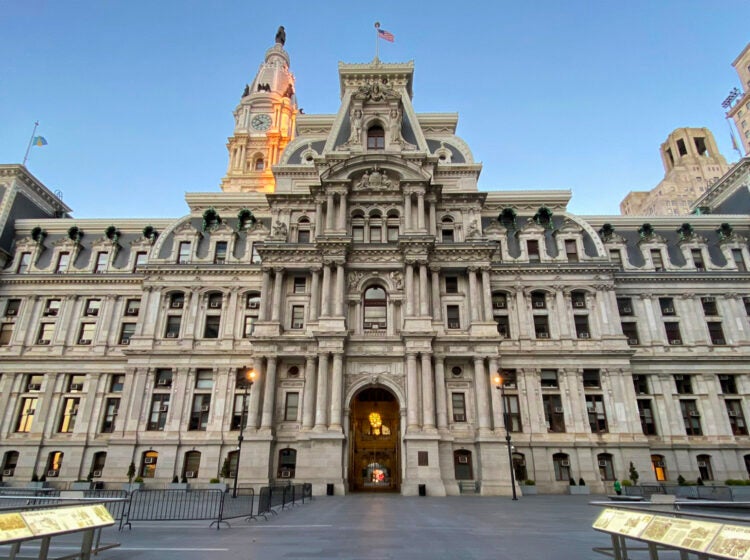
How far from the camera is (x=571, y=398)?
38.8 m

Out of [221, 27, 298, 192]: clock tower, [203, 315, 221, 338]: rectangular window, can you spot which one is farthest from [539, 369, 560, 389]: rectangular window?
[221, 27, 298, 192]: clock tower

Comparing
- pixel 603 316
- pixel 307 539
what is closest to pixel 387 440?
pixel 603 316

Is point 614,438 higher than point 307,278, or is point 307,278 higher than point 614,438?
point 307,278

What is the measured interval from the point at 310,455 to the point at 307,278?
14637mm

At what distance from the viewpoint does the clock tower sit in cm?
8794

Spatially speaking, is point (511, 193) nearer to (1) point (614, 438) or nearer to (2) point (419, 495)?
(1) point (614, 438)

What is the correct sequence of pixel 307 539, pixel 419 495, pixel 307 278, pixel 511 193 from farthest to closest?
pixel 511 193, pixel 307 278, pixel 419 495, pixel 307 539

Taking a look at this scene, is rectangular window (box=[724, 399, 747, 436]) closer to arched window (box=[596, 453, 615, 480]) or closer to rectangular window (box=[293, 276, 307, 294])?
arched window (box=[596, 453, 615, 480])

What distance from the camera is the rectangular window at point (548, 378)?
39688 mm

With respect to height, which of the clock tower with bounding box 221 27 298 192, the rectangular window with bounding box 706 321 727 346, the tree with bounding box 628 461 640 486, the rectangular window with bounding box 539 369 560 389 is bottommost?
the tree with bounding box 628 461 640 486

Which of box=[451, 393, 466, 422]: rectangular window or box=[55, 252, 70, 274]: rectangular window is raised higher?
box=[55, 252, 70, 274]: rectangular window

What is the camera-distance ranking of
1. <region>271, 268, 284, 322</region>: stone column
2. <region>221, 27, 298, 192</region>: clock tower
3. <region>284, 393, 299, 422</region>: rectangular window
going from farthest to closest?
<region>221, 27, 298, 192</region>: clock tower
<region>271, 268, 284, 322</region>: stone column
<region>284, 393, 299, 422</region>: rectangular window

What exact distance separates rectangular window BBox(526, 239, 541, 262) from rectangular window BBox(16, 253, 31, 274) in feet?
164

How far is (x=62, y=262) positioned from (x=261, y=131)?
Answer: 53057 mm
